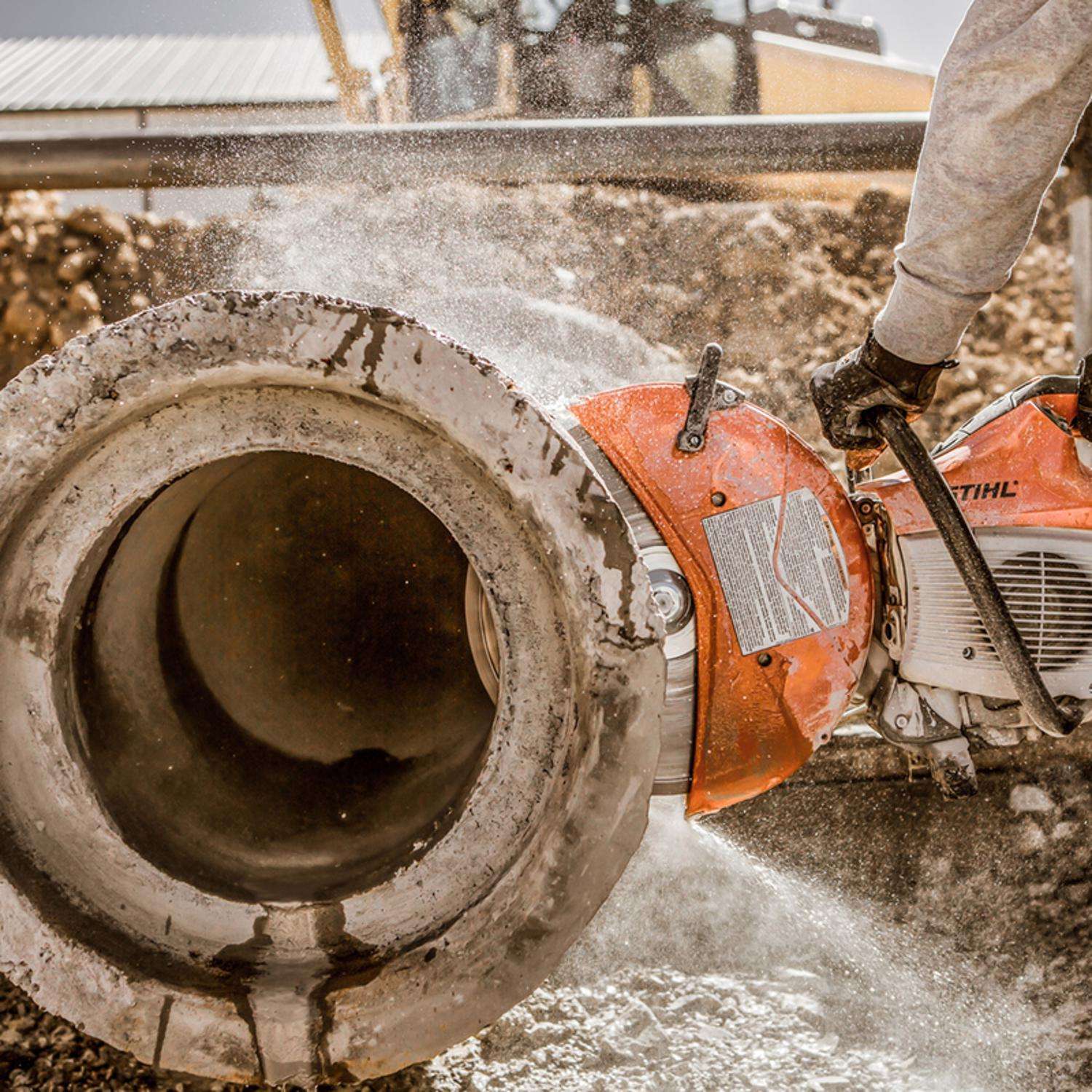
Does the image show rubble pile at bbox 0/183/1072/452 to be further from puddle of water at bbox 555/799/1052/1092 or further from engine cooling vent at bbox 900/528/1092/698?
engine cooling vent at bbox 900/528/1092/698

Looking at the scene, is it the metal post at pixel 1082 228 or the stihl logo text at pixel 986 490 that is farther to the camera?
the metal post at pixel 1082 228

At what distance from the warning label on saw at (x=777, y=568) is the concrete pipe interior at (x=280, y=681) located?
0.45 metres

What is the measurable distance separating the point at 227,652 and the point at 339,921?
21.6 inches

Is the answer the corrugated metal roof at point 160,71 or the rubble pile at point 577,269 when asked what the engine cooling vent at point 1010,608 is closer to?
the rubble pile at point 577,269

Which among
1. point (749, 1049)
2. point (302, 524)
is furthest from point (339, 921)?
point (749, 1049)

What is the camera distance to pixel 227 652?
1.63m

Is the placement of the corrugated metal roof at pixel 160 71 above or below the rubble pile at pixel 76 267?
above

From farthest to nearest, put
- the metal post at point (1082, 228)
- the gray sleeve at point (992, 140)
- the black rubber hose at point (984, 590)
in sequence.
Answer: the metal post at point (1082, 228) → the black rubber hose at point (984, 590) → the gray sleeve at point (992, 140)

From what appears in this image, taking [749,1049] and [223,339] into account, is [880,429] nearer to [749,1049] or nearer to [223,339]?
[223,339]

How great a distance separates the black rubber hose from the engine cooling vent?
0.26 ft

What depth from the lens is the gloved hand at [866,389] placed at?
5.14ft

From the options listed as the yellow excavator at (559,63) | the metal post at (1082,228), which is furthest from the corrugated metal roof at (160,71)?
the metal post at (1082,228)

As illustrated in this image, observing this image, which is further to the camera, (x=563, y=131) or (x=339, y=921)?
(x=563, y=131)

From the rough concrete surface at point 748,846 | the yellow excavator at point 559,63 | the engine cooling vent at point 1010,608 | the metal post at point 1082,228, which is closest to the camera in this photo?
the engine cooling vent at point 1010,608
